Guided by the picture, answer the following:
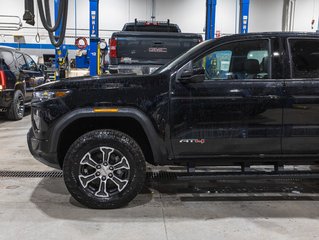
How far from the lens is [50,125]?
155 inches

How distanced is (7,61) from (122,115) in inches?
261

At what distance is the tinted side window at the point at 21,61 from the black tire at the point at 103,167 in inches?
280

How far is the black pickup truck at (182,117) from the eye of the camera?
3.90 meters

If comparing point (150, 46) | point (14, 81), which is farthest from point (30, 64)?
point (150, 46)

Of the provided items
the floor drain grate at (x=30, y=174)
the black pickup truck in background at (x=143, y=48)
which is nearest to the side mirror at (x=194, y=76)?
the floor drain grate at (x=30, y=174)

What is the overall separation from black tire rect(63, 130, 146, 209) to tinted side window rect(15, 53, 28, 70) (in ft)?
23.3

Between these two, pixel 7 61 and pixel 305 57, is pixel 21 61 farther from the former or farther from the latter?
pixel 305 57

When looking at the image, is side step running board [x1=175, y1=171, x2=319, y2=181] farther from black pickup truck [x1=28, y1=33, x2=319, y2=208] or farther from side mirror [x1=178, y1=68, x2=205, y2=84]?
side mirror [x1=178, y1=68, x2=205, y2=84]

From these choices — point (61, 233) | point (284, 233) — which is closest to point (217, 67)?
point (284, 233)

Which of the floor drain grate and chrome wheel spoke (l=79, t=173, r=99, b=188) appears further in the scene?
the floor drain grate

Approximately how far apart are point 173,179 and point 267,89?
190 cm

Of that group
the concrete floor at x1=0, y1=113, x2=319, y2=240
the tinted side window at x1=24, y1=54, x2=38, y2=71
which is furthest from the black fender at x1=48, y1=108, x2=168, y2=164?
the tinted side window at x1=24, y1=54, x2=38, y2=71

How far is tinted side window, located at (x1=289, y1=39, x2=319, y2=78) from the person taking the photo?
4.07 meters

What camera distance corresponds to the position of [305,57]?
411 cm
